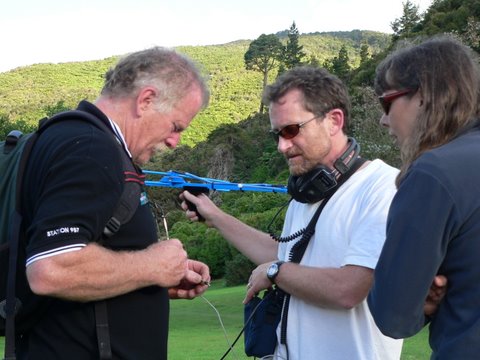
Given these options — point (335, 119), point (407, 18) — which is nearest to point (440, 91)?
point (335, 119)

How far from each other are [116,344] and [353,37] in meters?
162

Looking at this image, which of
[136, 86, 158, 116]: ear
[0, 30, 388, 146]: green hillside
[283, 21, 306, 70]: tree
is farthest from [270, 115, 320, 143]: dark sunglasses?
[0, 30, 388, 146]: green hillside

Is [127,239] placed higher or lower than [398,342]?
higher

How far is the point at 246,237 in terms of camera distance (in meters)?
4.02

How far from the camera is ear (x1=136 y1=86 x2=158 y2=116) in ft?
9.26

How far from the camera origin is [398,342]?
311 cm

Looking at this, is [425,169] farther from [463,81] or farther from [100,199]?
[100,199]

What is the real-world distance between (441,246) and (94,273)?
4.05ft

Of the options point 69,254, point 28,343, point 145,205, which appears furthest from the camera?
point 145,205

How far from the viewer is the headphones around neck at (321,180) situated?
10.6 feet

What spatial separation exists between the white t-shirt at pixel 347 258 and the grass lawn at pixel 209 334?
1947 mm

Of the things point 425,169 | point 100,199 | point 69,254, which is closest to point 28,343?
point 69,254

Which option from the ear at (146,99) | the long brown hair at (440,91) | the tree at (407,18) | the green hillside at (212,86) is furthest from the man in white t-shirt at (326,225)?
the green hillside at (212,86)

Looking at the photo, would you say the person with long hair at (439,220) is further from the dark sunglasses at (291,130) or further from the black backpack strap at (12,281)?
the black backpack strap at (12,281)
